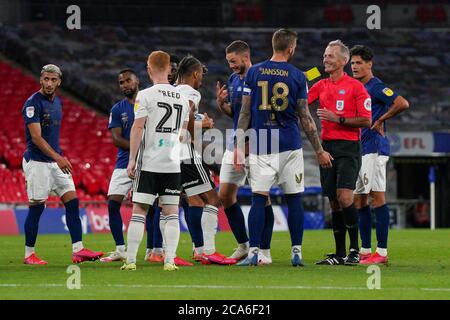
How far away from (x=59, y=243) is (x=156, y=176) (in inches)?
280

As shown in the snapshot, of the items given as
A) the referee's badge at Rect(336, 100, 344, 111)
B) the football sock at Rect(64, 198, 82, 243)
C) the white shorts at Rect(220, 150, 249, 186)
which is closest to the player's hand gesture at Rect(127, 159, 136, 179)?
the white shorts at Rect(220, 150, 249, 186)

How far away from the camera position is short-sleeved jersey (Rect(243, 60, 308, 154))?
11.6 meters

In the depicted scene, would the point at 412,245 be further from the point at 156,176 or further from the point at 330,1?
the point at 330,1

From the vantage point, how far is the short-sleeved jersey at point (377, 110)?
42.3ft

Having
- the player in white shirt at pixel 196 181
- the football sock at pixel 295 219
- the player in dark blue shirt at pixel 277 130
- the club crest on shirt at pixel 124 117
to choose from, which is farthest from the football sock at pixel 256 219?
the club crest on shirt at pixel 124 117

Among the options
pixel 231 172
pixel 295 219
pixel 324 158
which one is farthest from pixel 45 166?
pixel 324 158

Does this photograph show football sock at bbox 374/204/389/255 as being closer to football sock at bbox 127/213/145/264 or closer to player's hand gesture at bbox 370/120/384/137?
player's hand gesture at bbox 370/120/384/137

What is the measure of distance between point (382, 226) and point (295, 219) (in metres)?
1.51

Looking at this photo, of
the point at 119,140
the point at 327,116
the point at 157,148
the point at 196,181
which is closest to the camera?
the point at 157,148

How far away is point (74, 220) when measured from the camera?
13008 millimetres

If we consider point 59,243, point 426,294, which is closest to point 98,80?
point 59,243

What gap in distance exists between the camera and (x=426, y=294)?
9031 mm

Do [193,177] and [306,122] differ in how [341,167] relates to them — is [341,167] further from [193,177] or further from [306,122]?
[193,177]

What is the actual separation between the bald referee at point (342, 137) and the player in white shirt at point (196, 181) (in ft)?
4.16
